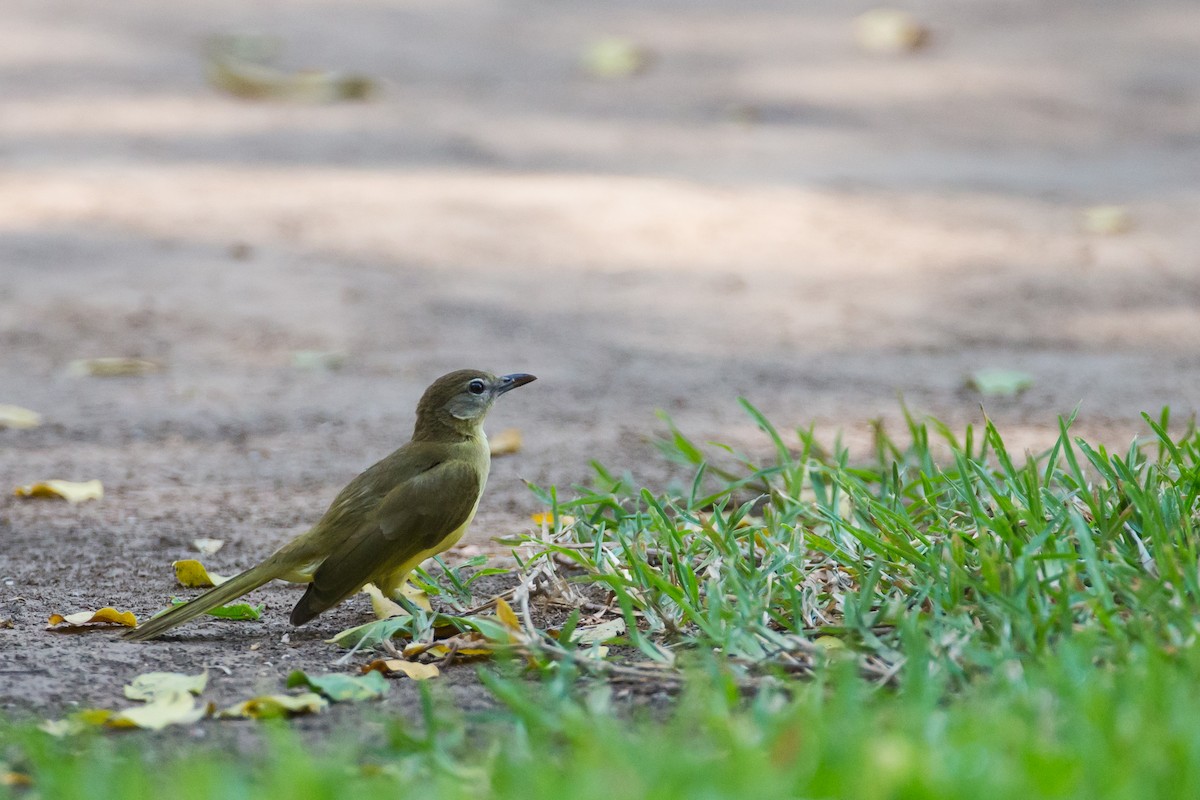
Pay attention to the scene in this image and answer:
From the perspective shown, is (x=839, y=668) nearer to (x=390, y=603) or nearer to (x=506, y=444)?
(x=390, y=603)

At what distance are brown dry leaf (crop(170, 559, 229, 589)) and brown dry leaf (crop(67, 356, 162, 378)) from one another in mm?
2472

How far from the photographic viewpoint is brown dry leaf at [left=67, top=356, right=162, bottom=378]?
6.40m

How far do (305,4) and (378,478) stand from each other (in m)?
10.5

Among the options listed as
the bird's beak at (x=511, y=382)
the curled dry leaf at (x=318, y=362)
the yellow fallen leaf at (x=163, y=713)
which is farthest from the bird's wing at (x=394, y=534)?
the curled dry leaf at (x=318, y=362)

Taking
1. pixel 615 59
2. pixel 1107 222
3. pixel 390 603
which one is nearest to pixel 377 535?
pixel 390 603

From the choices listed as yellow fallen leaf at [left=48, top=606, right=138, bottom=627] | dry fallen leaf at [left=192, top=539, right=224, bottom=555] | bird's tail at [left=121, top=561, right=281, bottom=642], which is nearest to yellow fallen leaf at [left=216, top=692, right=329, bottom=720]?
bird's tail at [left=121, top=561, right=281, bottom=642]

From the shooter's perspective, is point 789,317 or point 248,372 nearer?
point 248,372

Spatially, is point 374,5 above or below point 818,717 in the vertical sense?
above

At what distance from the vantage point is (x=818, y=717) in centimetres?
255

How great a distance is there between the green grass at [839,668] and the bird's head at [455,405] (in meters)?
0.39

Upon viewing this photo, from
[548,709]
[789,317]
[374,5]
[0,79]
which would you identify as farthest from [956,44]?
[548,709]

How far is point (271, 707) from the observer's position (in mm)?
3018

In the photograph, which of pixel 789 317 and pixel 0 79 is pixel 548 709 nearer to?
pixel 789 317

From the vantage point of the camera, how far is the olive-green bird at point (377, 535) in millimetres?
3652
